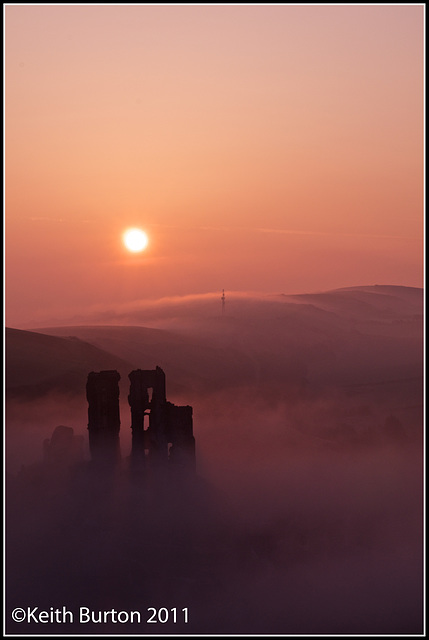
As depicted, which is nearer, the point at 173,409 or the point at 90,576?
the point at 90,576

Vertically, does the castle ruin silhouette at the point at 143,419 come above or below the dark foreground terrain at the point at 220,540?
above

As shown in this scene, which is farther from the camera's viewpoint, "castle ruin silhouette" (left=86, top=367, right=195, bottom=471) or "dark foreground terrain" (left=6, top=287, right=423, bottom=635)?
"castle ruin silhouette" (left=86, top=367, right=195, bottom=471)

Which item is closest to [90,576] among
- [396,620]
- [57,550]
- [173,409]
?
[57,550]

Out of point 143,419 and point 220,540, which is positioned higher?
point 143,419

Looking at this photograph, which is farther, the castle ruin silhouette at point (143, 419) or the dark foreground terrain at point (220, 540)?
the castle ruin silhouette at point (143, 419)

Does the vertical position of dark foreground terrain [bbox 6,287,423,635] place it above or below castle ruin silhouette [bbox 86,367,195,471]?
below

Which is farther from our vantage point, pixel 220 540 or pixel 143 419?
pixel 143 419

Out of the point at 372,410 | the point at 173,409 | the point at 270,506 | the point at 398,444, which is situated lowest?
the point at 270,506

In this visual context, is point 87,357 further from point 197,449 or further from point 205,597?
point 205,597
